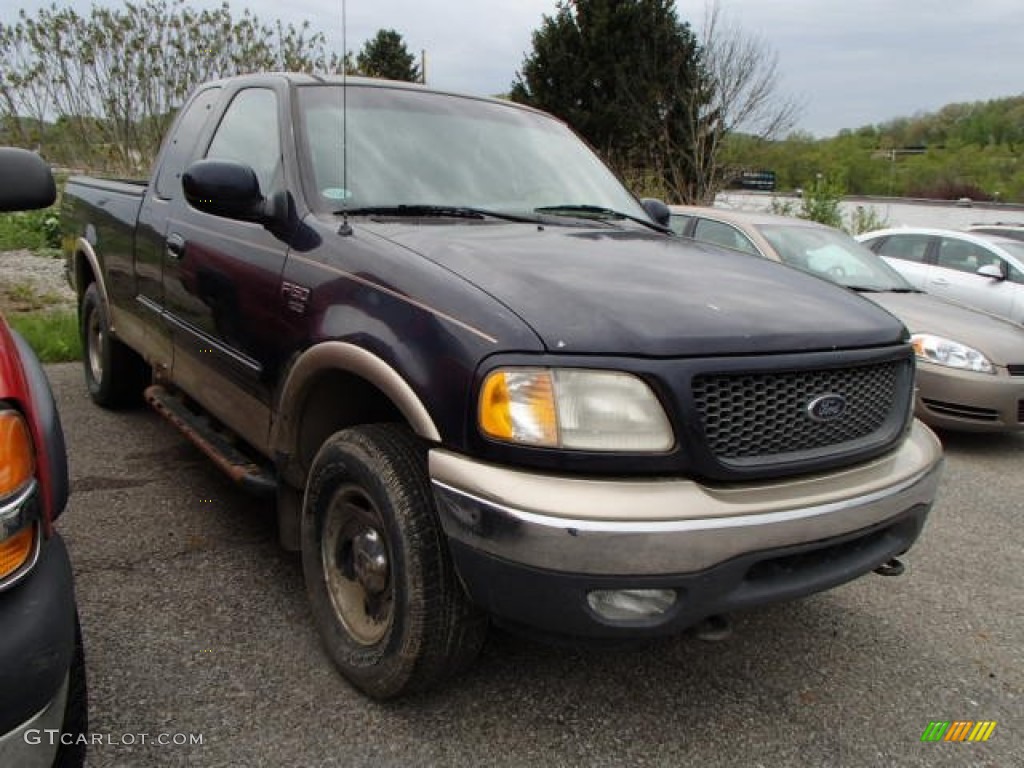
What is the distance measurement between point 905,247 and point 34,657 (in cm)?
1033

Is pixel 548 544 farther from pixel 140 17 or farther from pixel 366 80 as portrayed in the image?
pixel 140 17

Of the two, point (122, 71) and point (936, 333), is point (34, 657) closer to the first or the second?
point (936, 333)

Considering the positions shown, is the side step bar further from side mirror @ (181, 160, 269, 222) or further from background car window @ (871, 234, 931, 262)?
background car window @ (871, 234, 931, 262)

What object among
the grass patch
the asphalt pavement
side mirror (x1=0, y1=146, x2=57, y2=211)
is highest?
side mirror (x1=0, y1=146, x2=57, y2=211)

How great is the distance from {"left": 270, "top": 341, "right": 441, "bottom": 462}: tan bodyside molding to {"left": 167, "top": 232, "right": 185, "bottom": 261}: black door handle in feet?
3.73

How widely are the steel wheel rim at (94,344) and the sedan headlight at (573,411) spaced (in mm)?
3861

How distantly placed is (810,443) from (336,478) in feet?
4.38

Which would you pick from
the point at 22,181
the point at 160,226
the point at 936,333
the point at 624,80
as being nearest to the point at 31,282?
the point at 160,226

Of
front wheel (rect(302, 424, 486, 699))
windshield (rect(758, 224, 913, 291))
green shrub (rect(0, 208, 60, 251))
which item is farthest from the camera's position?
green shrub (rect(0, 208, 60, 251))

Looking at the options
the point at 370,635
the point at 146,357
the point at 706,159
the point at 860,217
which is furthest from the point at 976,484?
the point at 706,159

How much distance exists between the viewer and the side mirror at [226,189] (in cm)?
271

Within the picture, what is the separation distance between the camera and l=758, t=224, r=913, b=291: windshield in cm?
654

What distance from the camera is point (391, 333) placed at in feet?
7.23

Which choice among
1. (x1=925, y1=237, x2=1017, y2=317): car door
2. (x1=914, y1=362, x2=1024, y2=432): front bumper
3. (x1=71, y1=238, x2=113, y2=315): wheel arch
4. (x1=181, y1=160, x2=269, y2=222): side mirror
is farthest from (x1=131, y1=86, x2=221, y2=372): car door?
(x1=925, y1=237, x2=1017, y2=317): car door
